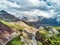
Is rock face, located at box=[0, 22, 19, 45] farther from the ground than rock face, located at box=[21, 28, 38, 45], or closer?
farther from the ground

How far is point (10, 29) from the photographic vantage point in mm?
115750

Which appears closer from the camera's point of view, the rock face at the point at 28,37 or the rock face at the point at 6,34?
the rock face at the point at 6,34

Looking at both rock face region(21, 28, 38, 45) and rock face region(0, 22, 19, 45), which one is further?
rock face region(21, 28, 38, 45)

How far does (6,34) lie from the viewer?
350 ft

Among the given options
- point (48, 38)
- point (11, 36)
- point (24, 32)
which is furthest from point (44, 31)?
point (11, 36)

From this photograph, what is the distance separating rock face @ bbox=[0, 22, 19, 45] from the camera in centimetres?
10364

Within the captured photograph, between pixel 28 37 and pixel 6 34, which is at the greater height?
pixel 6 34

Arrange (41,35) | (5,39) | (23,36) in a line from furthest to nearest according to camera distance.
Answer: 1. (41,35)
2. (23,36)
3. (5,39)

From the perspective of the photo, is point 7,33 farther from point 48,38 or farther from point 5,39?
point 48,38

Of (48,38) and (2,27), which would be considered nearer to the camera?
(2,27)

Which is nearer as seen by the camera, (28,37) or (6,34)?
(6,34)

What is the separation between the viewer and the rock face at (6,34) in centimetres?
10364

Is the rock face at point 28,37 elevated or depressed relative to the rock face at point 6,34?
depressed

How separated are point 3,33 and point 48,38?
29.9 metres
